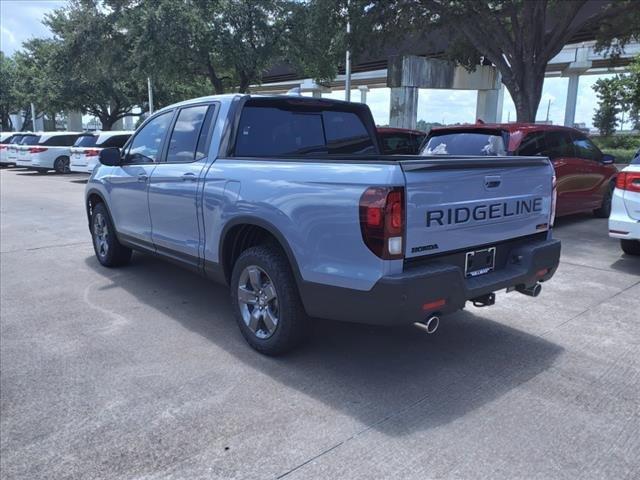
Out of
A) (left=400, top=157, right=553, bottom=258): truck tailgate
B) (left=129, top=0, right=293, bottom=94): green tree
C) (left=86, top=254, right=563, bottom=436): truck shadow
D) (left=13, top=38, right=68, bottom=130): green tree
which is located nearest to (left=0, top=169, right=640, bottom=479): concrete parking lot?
(left=86, top=254, right=563, bottom=436): truck shadow

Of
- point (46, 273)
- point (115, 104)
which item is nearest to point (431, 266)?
point (46, 273)

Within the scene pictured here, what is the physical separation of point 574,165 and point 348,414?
7426mm

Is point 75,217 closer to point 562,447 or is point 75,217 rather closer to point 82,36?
point 562,447

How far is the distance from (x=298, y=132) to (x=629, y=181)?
13.9 feet

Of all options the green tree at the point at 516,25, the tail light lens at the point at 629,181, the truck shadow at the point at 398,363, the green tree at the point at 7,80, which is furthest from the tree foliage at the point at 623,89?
the green tree at the point at 7,80

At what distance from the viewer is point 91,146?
20.0m

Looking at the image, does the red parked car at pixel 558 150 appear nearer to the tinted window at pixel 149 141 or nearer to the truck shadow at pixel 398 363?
the truck shadow at pixel 398 363

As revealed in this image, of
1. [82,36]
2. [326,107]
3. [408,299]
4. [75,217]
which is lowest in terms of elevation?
[75,217]

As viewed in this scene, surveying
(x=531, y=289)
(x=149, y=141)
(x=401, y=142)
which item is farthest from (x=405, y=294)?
(x=401, y=142)

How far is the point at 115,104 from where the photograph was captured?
36000mm

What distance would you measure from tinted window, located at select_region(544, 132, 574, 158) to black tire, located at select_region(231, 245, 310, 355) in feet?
20.0

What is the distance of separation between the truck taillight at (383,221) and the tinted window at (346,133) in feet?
6.60

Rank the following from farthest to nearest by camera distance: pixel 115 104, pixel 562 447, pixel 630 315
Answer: pixel 115 104 → pixel 630 315 → pixel 562 447

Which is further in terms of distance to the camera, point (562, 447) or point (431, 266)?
point (431, 266)
